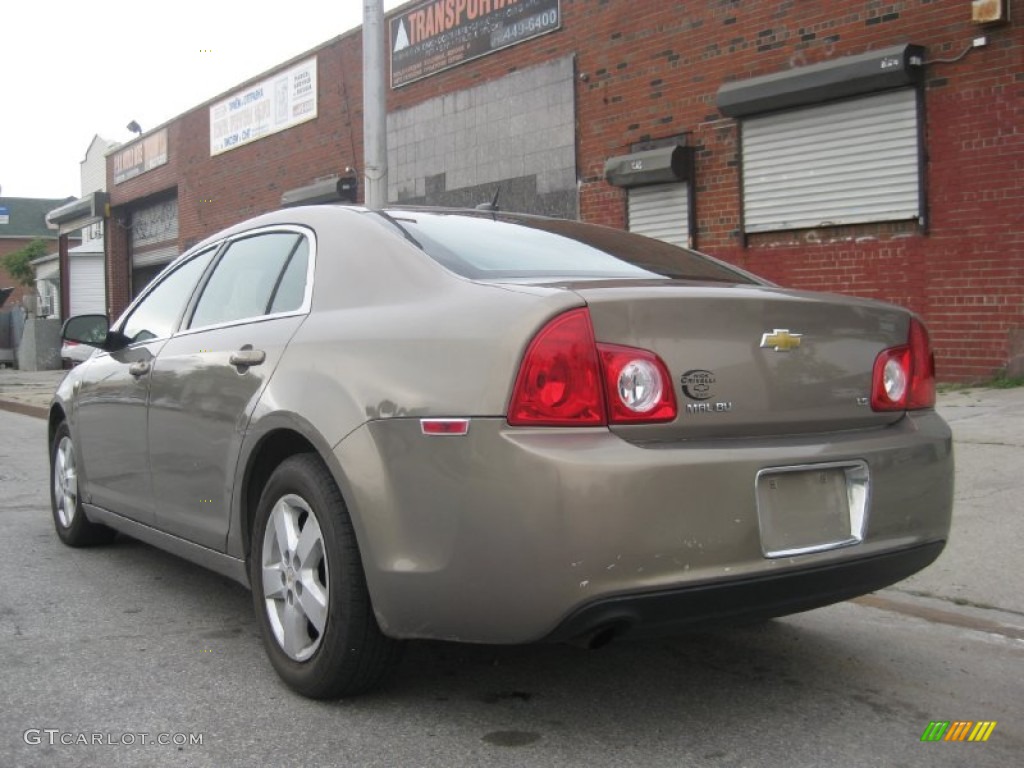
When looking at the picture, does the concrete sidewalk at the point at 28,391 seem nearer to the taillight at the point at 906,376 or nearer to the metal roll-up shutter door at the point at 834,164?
the metal roll-up shutter door at the point at 834,164

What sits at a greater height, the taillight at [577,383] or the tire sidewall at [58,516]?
the taillight at [577,383]

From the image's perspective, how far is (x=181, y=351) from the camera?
445 cm

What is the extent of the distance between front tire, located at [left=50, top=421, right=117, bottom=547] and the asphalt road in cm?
61

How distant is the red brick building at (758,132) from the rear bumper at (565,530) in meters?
7.44

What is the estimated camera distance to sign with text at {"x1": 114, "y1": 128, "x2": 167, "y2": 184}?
2608 cm

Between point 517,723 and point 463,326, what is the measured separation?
123cm

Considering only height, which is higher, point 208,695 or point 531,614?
point 531,614

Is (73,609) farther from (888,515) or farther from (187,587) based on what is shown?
(888,515)

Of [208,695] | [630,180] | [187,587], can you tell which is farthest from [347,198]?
[208,695]

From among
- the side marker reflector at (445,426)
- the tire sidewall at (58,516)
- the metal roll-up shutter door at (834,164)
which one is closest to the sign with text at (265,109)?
the metal roll-up shutter door at (834,164)

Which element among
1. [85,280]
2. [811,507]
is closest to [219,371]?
[811,507]

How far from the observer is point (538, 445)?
281 centimetres

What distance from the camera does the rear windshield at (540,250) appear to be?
3.51 meters

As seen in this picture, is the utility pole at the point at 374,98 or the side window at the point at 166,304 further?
the utility pole at the point at 374,98
